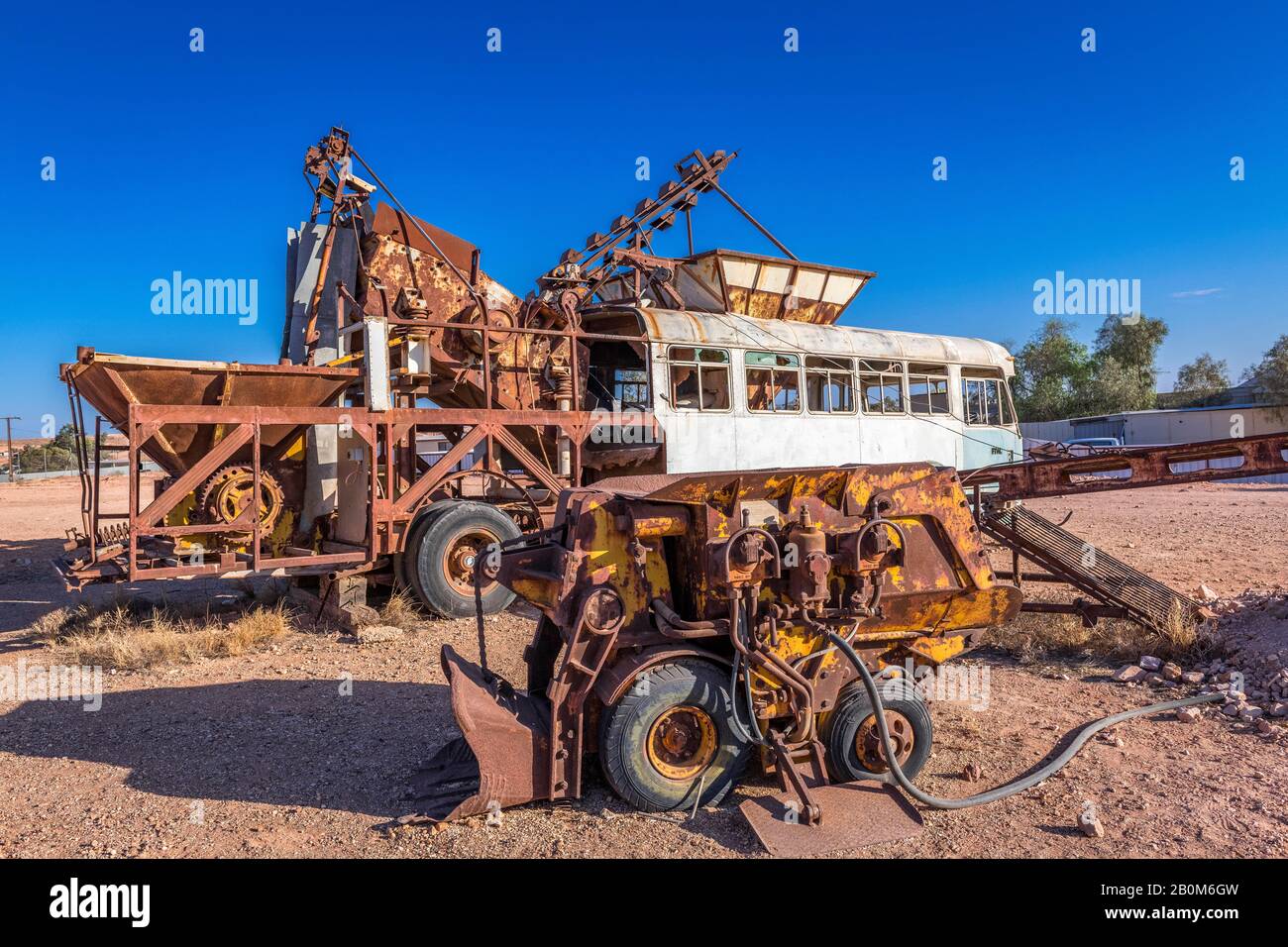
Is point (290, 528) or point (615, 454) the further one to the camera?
point (615, 454)

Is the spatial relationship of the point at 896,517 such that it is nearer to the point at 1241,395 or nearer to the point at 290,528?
the point at 290,528

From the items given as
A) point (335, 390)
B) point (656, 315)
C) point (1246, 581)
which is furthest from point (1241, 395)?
point (335, 390)

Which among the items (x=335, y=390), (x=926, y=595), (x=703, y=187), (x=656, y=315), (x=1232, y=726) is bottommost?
(x=1232, y=726)

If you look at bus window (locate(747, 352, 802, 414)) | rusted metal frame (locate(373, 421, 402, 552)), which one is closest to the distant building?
bus window (locate(747, 352, 802, 414))

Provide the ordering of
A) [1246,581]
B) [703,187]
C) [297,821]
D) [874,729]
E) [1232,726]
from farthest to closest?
[703,187]
[1246,581]
[1232,726]
[874,729]
[297,821]

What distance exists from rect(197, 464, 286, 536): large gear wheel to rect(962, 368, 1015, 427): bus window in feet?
29.9

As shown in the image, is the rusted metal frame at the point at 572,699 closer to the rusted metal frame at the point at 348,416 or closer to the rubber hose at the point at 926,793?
the rubber hose at the point at 926,793

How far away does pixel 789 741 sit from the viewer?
433cm

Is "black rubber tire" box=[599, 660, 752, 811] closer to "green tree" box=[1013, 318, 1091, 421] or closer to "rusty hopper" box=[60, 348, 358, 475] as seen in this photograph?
"rusty hopper" box=[60, 348, 358, 475]

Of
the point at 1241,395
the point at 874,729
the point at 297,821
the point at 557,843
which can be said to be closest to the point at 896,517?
the point at 874,729

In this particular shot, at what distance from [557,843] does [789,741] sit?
50.1 inches

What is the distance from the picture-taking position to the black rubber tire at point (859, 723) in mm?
4406

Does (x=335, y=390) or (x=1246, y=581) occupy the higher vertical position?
(x=335, y=390)

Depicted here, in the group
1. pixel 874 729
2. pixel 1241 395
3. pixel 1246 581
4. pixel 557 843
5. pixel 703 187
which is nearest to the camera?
pixel 557 843
